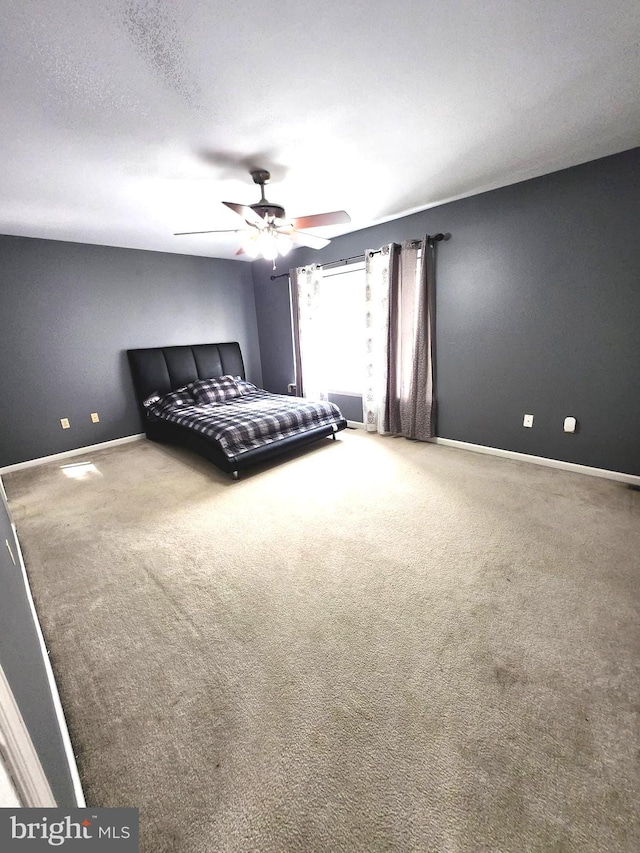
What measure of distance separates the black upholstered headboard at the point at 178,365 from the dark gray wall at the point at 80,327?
0.51ft

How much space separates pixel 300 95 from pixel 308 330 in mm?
2977

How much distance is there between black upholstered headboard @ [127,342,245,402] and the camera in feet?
14.2

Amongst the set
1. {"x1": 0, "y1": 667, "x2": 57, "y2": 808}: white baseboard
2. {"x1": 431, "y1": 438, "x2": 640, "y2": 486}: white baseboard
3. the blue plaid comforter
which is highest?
{"x1": 0, "y1": 667, "x2": 57, "y2": 808}: white baseboard

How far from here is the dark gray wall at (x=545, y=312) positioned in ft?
8.41

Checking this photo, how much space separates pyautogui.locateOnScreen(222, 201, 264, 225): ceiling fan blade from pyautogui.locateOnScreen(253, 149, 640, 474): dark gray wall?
1.88m

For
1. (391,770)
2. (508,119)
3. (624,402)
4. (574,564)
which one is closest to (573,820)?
(391,770)

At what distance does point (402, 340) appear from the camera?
3818mm

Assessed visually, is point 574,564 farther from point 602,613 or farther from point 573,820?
point 573,820

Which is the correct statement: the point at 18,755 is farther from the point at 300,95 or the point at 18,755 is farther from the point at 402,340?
the point at 402,340

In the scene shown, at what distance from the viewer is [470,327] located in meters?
3.37

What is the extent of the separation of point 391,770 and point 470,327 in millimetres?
3330

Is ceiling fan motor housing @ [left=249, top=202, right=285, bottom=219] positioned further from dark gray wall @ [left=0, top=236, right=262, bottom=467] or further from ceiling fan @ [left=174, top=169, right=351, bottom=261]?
dark gray wall @ [left=0, top=236, right=262, bottom=467]

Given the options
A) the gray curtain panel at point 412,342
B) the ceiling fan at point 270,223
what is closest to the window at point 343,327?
the gray curtain panel at point 412,342

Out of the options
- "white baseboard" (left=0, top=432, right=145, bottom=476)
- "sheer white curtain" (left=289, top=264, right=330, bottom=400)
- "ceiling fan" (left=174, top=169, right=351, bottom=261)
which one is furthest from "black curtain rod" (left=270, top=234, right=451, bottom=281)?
"white baseboard" (left=0, top=432, right=145, bottom=476)
